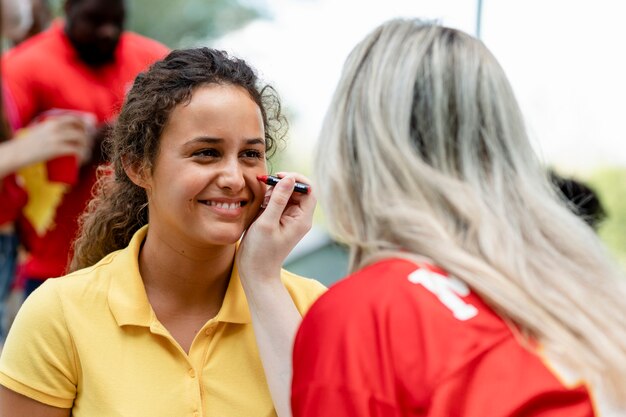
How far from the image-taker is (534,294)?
1.35 m

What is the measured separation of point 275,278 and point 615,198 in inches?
179

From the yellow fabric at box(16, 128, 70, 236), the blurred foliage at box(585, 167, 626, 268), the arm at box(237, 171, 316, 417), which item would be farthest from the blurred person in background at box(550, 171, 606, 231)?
the blurred foliage at box(585, 167, 626, 268)

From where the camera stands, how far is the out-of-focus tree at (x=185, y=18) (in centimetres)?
859

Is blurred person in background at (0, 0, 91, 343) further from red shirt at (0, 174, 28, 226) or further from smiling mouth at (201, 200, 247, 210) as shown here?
smiling mouth at (201, 200, 247, 210)

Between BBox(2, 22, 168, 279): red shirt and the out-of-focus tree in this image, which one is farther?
the out-of-focus tree

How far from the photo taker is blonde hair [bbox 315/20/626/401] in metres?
1.35

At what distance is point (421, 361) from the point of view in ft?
4.14

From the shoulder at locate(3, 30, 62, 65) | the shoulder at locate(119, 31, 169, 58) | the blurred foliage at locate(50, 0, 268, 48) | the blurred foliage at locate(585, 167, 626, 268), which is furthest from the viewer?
the blurred foliage at locate(50, 0, 268, 48)

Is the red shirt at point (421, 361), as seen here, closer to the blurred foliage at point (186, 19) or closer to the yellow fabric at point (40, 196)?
the yellow fabric at point (40, 196)

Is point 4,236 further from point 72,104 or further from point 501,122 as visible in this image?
point 501,122

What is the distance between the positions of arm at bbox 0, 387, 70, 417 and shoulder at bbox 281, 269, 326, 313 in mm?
500

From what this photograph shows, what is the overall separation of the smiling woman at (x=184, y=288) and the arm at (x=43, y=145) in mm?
1420

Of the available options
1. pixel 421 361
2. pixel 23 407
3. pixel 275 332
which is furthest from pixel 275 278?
pixel 421 361

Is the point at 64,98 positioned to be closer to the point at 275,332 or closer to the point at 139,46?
the point at 139,46
